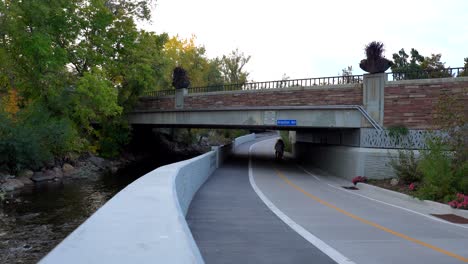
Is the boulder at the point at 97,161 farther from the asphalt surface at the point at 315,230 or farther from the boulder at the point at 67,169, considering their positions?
the asphalt surface at the point at 315,230

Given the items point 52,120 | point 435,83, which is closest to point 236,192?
point 435,83

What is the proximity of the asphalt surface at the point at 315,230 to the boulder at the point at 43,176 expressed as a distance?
1318cm

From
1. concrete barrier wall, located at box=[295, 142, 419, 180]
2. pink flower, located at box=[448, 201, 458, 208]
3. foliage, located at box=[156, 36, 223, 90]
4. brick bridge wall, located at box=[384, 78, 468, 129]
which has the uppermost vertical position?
foliage, located at box=[156, 36, 223, 90]

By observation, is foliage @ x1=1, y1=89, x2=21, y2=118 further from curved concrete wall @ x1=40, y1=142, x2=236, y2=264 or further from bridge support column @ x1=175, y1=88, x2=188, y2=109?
curved concrete wall @ x1=40, y1=142, x2=236, y2=264

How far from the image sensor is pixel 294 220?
1045 cm

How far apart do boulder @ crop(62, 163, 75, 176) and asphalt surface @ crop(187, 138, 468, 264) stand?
48.5 ft

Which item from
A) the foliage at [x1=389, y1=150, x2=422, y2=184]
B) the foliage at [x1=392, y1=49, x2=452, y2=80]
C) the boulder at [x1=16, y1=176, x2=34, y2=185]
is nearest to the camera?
the foliage at [x1=389, y1=150, x2=422, y2=184]

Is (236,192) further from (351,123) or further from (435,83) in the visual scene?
(435,83)

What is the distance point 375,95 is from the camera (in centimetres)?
2266

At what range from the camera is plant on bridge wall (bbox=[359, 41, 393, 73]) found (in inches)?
861

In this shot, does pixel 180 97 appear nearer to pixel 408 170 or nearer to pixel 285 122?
pixel 285 122

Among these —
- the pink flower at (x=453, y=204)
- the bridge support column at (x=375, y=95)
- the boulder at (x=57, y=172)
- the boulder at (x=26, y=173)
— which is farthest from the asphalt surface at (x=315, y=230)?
the boulder at (x=57, y=172)

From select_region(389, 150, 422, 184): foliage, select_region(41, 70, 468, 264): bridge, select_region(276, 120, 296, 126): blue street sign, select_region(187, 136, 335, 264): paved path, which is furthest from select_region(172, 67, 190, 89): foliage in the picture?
select_region(187, 136, 335, 264): paved path

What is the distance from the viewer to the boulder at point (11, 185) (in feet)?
67.1
